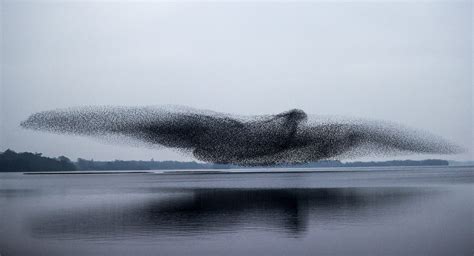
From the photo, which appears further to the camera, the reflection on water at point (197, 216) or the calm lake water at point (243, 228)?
the reflection on water at point (197, 216)

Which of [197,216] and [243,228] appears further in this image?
[197,216]

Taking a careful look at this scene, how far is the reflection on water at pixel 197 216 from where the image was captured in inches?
404

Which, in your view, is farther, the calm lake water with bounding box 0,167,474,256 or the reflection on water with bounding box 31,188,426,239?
the reflection on water with bounding box 31,188,426,239

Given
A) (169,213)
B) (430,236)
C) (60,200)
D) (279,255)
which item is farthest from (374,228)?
(60,200)

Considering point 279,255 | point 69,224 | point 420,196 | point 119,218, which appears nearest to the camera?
point 279,255

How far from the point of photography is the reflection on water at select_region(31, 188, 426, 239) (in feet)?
33.7

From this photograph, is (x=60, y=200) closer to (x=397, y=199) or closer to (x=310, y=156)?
(x=397, y=199)

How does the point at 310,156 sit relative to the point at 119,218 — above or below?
above

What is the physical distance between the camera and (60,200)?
679 inches

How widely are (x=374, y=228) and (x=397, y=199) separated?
6000 millimetres

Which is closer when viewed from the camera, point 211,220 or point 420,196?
point 211,220

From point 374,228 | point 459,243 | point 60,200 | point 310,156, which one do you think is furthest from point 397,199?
point 310,156

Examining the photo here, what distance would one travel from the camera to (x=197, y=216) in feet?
40.1

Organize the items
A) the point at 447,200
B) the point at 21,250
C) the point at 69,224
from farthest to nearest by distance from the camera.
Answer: the point at 447,200 < the point at 69,224 < the point at 21,250
